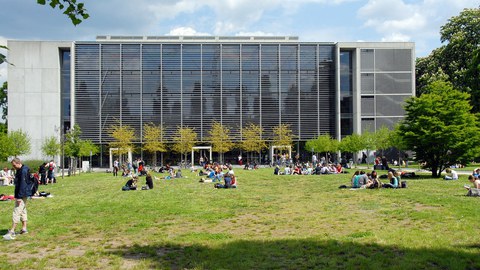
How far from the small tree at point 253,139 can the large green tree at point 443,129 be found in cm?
3272

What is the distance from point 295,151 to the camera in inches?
2594

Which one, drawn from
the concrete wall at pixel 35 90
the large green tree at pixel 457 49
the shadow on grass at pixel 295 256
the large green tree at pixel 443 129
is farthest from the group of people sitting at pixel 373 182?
the concrete wall at pixel 35 90

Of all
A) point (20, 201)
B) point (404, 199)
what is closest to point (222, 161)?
point (404, 199)

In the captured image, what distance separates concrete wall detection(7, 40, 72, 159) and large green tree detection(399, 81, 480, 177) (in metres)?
46.5

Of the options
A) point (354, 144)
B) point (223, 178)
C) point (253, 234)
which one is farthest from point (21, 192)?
point (354, 144)

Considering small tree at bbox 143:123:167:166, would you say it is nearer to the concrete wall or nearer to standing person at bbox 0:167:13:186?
the concrete wall

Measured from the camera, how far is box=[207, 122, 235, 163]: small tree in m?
62.2

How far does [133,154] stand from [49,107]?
12.3m

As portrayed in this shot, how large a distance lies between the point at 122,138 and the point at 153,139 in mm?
4460

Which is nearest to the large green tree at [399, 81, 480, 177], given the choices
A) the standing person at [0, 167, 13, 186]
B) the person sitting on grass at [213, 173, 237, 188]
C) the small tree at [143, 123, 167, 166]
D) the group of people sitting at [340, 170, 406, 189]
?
the group of people sitting at [340, 170, 406, 189]

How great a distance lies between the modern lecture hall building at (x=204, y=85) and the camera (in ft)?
205

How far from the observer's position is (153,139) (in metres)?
61.6

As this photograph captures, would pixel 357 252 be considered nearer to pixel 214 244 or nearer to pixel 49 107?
pixel 214 244

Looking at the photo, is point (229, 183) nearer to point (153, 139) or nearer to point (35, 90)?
point (153, 139)
